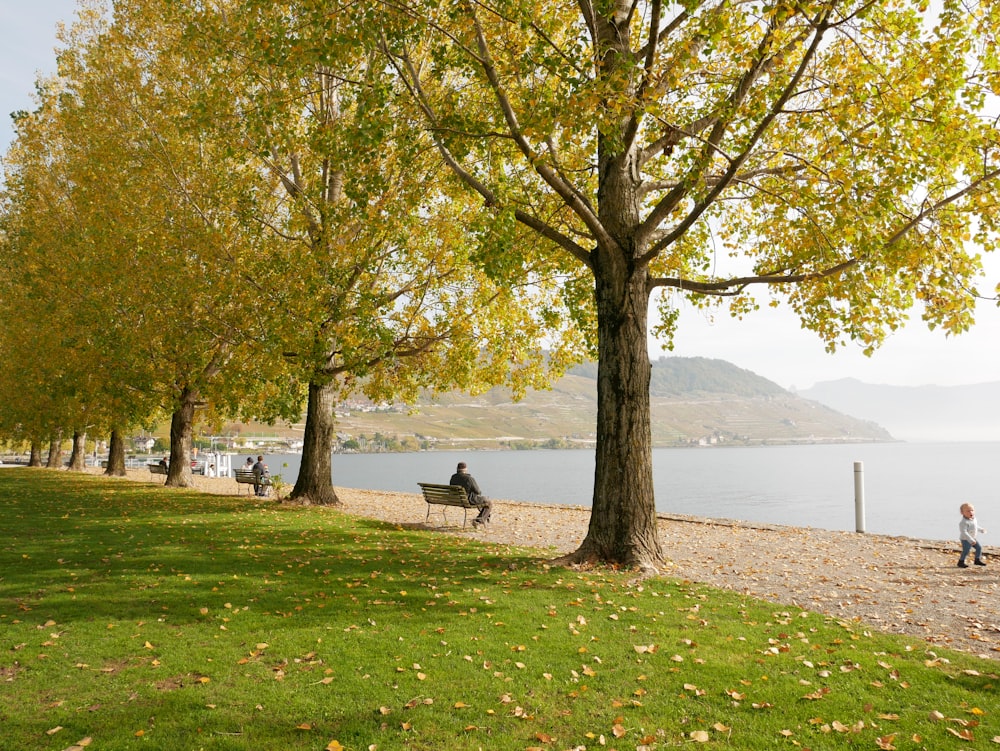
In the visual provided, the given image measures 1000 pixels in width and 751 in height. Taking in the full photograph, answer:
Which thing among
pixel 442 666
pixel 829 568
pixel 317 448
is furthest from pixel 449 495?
pixel 442 666

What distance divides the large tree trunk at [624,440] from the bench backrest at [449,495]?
5.57 m

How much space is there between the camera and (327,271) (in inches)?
683

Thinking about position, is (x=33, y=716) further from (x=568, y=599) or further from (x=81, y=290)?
(x=81, y=290)

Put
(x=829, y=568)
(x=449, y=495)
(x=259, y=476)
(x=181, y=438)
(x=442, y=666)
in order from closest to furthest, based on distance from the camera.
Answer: (x=442, y=666) → (x=829, y=568) → (x=449, y=495) → (x=259, y=476) → (x=181, y=438)

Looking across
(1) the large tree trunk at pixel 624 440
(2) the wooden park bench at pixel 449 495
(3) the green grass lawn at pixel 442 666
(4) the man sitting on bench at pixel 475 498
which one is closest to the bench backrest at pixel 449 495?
(2) the wooden park bench at pixel 449 495

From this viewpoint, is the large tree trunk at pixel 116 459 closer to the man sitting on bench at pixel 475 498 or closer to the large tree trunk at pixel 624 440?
the man sitting on bench at pixel 475 498

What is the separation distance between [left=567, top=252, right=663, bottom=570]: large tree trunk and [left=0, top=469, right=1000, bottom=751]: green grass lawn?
2.78 feet

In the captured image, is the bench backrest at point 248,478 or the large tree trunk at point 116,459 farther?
the large tree trunk at point 116,459

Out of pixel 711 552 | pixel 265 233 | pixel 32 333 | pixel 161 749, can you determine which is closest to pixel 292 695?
pixel 161 749

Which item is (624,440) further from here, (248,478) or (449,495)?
(248,478)

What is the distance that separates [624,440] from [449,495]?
6.86 metres

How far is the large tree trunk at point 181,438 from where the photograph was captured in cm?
2775

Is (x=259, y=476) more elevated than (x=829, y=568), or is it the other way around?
(x=259, y=476)

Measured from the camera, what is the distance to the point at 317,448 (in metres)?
21.1
